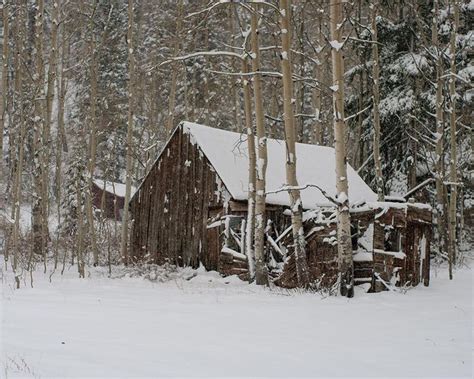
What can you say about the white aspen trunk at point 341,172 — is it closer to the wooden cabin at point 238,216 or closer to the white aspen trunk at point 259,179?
the wooden cabin at point 238,216

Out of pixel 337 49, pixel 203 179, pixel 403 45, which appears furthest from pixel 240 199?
pixel 403 45

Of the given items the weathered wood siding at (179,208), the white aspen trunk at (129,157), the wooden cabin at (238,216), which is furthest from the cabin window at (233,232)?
the white aspen trunk at (129,157)

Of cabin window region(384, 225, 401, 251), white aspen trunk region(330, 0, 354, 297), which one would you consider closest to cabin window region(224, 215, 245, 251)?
cabin window region(384, 225, 401, 251)

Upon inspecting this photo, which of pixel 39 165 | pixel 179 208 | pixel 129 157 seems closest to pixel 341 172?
pixel 179 208

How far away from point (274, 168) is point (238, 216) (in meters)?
2.59

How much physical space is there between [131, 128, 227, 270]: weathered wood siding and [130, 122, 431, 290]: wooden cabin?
3 cm

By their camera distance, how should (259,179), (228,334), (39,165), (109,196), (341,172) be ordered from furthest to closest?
(109,196) → (39,165) → (259,179) → (341,172) → (228,334)

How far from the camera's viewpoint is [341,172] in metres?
11.4

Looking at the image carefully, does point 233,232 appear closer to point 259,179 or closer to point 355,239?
point 259,179

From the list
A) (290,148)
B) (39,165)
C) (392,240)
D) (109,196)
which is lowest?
(392,240)

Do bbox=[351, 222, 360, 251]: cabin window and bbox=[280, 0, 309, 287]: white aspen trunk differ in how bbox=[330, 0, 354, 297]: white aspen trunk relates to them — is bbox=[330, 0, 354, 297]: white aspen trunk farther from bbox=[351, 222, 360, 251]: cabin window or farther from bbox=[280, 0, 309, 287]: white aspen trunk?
bbox=[351, 222, 360, 251]: cabin window

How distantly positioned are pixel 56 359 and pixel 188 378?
134 centimetres

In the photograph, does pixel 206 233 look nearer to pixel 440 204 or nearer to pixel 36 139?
pixel 36 139

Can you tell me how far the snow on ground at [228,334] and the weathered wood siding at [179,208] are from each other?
17.3 feet
